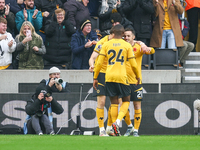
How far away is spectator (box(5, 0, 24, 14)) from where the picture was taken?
46.5ft

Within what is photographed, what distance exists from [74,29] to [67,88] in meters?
2.68

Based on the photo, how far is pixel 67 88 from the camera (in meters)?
11.8

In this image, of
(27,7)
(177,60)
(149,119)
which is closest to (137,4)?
(177,60)

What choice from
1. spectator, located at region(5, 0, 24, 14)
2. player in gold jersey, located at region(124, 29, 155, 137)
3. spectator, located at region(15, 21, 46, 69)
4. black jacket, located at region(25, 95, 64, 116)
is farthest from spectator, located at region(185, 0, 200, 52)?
black jacket, located at region(25, 95, 64, 116)

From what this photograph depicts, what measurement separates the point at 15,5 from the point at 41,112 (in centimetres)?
481

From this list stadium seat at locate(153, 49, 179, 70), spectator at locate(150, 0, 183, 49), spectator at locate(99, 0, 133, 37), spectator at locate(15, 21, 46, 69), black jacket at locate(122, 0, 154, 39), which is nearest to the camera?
spectator at locate(15, 21, 46, 69)

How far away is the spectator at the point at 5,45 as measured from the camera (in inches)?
518

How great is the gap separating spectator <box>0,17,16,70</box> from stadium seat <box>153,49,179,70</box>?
423 centimetres

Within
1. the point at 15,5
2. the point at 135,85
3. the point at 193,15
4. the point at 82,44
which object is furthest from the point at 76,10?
the point at 135,85

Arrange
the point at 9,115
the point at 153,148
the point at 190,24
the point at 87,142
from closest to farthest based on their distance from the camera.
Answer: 1. the point at 153,148
2. the point at 87,142
3. the point at 9,115
4. the point at 190,24

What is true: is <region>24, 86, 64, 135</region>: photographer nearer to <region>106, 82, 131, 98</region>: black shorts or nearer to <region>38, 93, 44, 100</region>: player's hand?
<region>38, 93, 44, 100</region>: player's hand

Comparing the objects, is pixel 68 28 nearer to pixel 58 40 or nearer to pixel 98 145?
pixel 58 40

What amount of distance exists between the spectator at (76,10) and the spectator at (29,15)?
96 centimetres

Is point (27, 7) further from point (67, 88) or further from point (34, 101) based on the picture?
point (34, 101)
